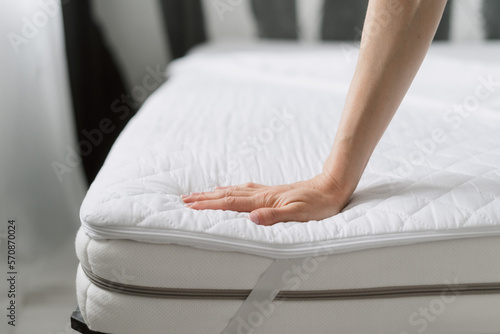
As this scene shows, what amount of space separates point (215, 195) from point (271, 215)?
120 millimetres

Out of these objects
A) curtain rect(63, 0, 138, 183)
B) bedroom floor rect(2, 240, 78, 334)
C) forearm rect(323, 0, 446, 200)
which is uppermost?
forearm rect(323, 0, 446, 200)

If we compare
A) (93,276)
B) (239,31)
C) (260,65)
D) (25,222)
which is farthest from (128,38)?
(93,276)

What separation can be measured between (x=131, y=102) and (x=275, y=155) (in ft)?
4.28

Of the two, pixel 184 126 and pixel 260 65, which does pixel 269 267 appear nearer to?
pixel 184 126

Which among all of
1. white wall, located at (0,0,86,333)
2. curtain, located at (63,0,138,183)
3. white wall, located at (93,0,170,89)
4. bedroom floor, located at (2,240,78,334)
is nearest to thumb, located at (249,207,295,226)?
bedroom floor, located at (2,240,78,334)

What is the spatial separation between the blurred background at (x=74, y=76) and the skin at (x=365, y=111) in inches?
26.0

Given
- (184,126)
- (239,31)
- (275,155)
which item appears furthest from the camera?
(239,31)

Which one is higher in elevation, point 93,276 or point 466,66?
point 466,66

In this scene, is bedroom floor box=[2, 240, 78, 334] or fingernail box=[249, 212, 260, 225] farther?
bedroom floor box=[2, 240, 78, 334]

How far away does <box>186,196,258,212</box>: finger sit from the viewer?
2.94 feet

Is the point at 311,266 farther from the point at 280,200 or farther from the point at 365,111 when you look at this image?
A: the point at 365,111

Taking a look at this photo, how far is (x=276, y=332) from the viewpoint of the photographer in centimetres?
83

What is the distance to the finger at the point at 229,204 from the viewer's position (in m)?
0.90

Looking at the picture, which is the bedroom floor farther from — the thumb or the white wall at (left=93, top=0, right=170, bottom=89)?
the white wall at (left=93, top=0, right=170, bottom=89)
